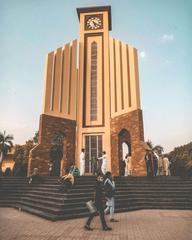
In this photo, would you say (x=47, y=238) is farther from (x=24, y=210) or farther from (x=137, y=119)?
(x=137, y=119)

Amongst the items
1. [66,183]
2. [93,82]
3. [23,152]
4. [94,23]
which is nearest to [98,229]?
[66,183]

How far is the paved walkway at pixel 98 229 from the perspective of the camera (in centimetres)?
531

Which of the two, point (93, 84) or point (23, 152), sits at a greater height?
point (93, 84)

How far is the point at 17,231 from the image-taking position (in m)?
5.83

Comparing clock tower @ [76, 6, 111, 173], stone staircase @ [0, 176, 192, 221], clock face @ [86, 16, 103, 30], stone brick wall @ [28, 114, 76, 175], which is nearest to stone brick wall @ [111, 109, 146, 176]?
clock tower @ [76, 6, 111, 173]

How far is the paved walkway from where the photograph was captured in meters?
5.31

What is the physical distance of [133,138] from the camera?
16672 mm

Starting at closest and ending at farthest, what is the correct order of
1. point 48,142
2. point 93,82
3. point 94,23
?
point 48,142
point 93,82
point 94,23

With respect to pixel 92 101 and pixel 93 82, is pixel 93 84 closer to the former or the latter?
pixel 93 82

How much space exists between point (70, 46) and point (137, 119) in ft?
34.3

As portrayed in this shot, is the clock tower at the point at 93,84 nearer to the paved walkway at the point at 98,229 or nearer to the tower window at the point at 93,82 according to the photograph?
the tower window at the point at 93,82

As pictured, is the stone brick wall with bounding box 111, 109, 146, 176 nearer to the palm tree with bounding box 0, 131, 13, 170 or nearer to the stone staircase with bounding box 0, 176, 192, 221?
the stone staircase with bounding box 0, 176, 192, 221

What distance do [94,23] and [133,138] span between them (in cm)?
1388

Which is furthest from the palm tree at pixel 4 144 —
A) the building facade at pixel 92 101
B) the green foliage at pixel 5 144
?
the building facade at pixel 92 101
